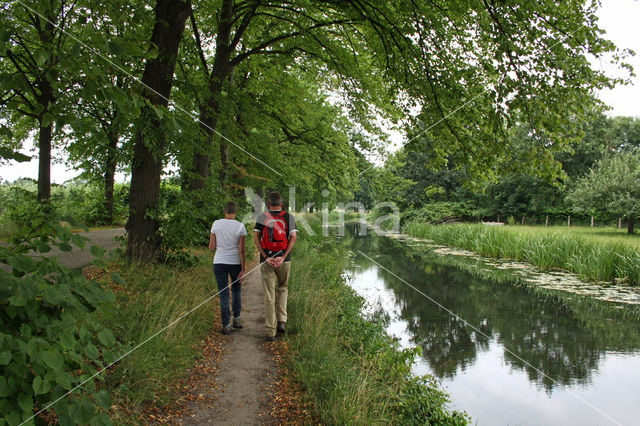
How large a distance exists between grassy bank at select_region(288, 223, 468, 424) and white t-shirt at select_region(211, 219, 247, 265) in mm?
1443

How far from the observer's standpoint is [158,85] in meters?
7.07

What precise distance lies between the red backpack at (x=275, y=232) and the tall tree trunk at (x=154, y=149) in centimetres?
253

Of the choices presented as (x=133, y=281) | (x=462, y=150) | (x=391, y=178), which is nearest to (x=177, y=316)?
(x=133, y=281)

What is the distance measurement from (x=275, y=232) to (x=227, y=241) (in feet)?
2.61

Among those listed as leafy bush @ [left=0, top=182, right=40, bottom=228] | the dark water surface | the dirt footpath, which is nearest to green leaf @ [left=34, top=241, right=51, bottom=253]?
the dirt footpath

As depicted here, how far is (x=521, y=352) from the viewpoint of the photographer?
817 centimetres

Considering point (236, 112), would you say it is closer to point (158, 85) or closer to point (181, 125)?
point (158, 85)

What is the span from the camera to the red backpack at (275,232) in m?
5.64

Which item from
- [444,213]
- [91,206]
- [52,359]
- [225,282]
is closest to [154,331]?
[225,282]

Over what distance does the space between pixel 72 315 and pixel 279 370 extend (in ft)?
10.2

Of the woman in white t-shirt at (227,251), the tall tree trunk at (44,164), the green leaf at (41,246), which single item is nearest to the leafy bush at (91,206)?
the tall tree trunk at (44,164)

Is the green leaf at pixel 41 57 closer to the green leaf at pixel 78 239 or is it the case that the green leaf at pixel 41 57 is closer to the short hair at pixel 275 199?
the green leaf at pixel 78 239

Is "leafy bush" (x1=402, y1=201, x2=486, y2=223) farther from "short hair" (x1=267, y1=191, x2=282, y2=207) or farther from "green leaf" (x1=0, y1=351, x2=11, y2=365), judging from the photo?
"green leaf" (x1=0, y1=351, x2=11, y2=365)

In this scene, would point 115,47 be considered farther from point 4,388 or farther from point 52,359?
point 4,388
